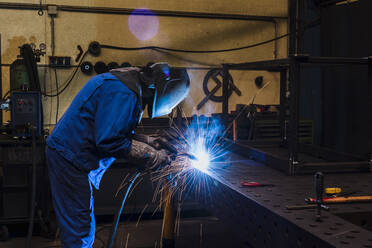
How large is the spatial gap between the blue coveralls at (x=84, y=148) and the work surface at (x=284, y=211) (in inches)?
19.3

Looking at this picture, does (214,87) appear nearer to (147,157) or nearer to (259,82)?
(259,82)

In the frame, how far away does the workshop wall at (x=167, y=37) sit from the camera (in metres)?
4.04

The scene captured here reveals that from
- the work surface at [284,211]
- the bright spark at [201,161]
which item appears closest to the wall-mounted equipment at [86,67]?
the bright spark at [201,161]

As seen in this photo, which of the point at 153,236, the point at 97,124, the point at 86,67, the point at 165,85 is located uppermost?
the point at 86,67

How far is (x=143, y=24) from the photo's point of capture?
14.1ft

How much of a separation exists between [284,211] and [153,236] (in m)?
2.26

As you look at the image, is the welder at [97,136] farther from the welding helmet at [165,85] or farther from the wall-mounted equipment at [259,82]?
the wall-mounted equipment at [259,82]

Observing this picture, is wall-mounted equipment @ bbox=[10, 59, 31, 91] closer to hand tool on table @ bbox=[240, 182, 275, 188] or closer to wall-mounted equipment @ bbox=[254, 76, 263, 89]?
wall-mounted equipment @ bbox=[254, 76, 263, 89]

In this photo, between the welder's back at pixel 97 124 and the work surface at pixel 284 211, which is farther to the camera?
the welder's back at pixel 97 124

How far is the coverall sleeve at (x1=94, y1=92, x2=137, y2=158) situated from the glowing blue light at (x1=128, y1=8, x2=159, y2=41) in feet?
8.26

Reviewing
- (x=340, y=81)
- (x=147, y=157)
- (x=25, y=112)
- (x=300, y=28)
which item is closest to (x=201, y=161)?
(x=147, y=157)

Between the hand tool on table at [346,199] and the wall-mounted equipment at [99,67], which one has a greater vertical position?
the wall-mounted equipment at [99,67]

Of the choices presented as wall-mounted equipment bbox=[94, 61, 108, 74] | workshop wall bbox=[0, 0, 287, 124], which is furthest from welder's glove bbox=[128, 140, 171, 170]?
workshop wall bbox=[0, 0, 287, 124]

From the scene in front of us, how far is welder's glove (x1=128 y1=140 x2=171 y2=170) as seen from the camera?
2.05m
